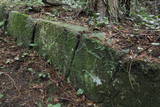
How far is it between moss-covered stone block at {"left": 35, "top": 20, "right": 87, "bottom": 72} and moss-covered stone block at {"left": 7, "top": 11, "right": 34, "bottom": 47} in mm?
209

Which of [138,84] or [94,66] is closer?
[138,84]

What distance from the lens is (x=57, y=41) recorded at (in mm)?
2748

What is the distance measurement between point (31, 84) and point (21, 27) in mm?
1330

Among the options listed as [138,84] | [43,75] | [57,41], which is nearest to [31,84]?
[43,75]

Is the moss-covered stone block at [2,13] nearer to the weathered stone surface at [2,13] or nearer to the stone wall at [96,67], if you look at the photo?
the weathered stone surface at [2,13]

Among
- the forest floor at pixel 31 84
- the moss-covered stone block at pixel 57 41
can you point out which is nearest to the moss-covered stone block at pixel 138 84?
the forest floor at pixel 31 84

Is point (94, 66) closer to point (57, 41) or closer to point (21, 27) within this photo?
point (57, 41)

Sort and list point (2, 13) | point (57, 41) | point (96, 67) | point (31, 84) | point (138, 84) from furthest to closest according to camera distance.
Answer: point (2, 13)
point (57, 41)
point (31, 84)
point (96, 67)
point (138, 84)

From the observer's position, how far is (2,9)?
13.4 feet

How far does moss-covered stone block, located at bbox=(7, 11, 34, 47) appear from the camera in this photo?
329 centimetres

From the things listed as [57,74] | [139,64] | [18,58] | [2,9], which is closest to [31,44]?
[18,58]

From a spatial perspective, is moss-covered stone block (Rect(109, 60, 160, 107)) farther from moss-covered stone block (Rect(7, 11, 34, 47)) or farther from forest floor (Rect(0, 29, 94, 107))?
moss-covered stone block (Rect(7, 11, 34, 47))

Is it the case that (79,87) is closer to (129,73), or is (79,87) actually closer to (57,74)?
(57,74)

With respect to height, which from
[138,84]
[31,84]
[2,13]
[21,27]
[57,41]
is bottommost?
[31,84]
